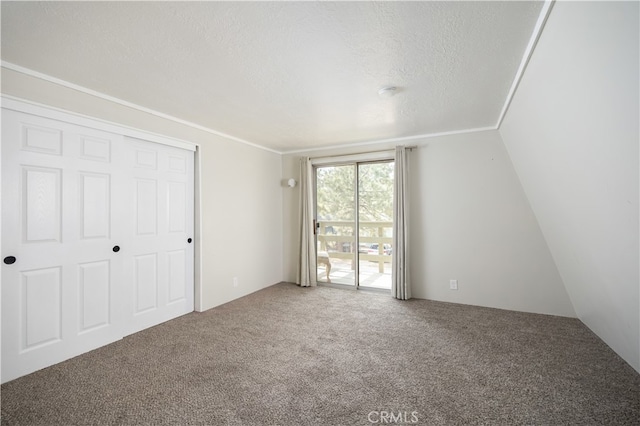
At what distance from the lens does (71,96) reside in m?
2.52

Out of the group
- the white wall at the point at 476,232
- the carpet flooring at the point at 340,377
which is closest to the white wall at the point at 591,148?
the white wall at the point at 476,232

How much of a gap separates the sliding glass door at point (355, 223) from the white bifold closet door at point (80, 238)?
7.63 feet

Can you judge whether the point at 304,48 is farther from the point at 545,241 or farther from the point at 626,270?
the point at 545,241

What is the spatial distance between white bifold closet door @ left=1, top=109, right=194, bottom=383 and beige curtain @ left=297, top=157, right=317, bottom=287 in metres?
1.96

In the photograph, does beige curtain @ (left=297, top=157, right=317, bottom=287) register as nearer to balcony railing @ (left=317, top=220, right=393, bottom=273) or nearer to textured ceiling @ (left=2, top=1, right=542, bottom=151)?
balcony railing @ (left=317, top=220, right=393, bottom=273)

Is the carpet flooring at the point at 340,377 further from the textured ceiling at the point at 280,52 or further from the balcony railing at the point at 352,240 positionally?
the textured ceiling at the point at 280,52

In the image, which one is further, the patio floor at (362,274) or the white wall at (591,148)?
the patio floor at (362,274)

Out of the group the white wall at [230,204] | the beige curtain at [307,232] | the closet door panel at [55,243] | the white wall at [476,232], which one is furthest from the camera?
Answer: the beige curtain at [307,232]

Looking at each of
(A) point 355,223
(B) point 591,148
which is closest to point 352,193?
(A) point 355,223

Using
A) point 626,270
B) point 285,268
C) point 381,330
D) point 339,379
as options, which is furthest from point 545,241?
point 285,268

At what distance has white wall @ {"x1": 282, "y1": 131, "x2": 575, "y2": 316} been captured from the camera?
3.59 metres

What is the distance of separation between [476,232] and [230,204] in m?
3.40

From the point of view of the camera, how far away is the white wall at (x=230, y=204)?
3059 millimetres

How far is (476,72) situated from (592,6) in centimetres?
109
